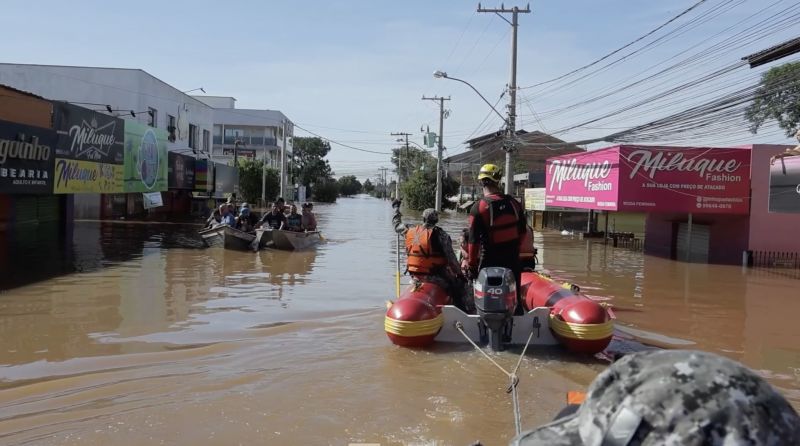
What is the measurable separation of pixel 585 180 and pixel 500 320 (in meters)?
17.2

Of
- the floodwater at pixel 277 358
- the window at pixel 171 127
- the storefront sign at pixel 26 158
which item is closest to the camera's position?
the floodwater at pixel 277 358

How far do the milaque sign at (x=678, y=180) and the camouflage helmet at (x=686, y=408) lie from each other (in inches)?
754

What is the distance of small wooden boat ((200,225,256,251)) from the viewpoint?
19.0m

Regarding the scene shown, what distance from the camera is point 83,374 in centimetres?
661

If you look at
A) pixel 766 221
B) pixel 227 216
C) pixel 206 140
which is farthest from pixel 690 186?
pixel 206 140

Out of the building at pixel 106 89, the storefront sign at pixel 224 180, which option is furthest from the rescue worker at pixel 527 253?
the storefront sign at pixel 224 180

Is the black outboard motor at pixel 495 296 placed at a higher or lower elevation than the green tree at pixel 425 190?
lower

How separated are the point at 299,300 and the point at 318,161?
285ft

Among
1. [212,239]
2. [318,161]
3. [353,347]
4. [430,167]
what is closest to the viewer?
[353,347]

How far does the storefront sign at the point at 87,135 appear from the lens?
18359 millimetres

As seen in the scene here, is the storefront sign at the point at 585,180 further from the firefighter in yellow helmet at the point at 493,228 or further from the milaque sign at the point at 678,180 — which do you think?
the firefighter in yellow helmet at the point at 493,228

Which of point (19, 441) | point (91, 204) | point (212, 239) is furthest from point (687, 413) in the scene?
point (91, 204)

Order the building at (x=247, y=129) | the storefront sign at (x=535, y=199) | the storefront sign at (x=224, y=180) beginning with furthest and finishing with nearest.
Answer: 1. the building at (x=247, y=129)
2. the storefront sign at (x=224, y=180)
3. the storefront sign at (x=535, y=199)

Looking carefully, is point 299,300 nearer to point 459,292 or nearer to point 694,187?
point 459,292
